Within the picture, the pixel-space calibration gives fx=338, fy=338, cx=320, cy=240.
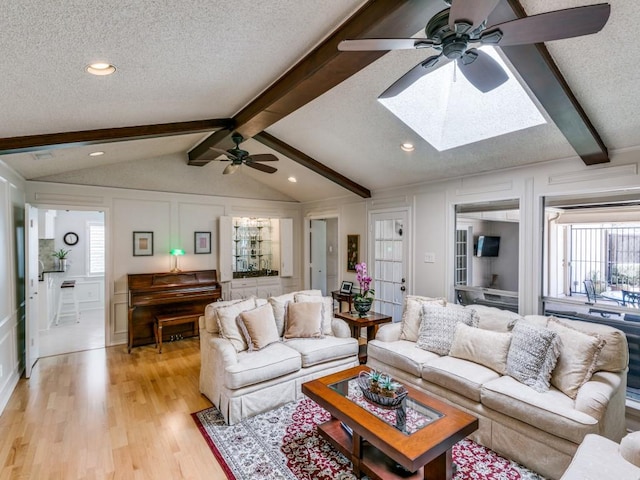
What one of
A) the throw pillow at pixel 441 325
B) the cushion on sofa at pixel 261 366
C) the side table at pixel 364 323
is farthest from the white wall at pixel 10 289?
the throw pillow at pixel 441 325

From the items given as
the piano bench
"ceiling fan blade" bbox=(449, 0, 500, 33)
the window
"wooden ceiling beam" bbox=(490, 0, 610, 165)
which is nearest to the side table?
the piano bench

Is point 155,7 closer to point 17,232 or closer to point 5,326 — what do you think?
point 5,326

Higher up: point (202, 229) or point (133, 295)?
point (202, 229)

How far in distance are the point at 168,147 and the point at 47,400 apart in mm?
3341

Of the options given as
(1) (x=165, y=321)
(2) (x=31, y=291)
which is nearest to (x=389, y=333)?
(1) (x=165, y=321)

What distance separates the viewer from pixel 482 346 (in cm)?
304

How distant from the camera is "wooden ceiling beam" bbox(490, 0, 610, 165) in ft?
6.40

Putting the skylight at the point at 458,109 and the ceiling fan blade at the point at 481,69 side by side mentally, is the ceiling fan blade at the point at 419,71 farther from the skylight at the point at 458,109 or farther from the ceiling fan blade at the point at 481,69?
the skylight at the point at 458,109

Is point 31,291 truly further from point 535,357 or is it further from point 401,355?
point 535,357

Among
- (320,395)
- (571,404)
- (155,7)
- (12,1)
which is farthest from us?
(320,395)

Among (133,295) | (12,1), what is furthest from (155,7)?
(133,295)

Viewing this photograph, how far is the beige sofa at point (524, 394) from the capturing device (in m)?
2.24

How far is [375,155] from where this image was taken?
14.4ft

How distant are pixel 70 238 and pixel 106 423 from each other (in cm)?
564
